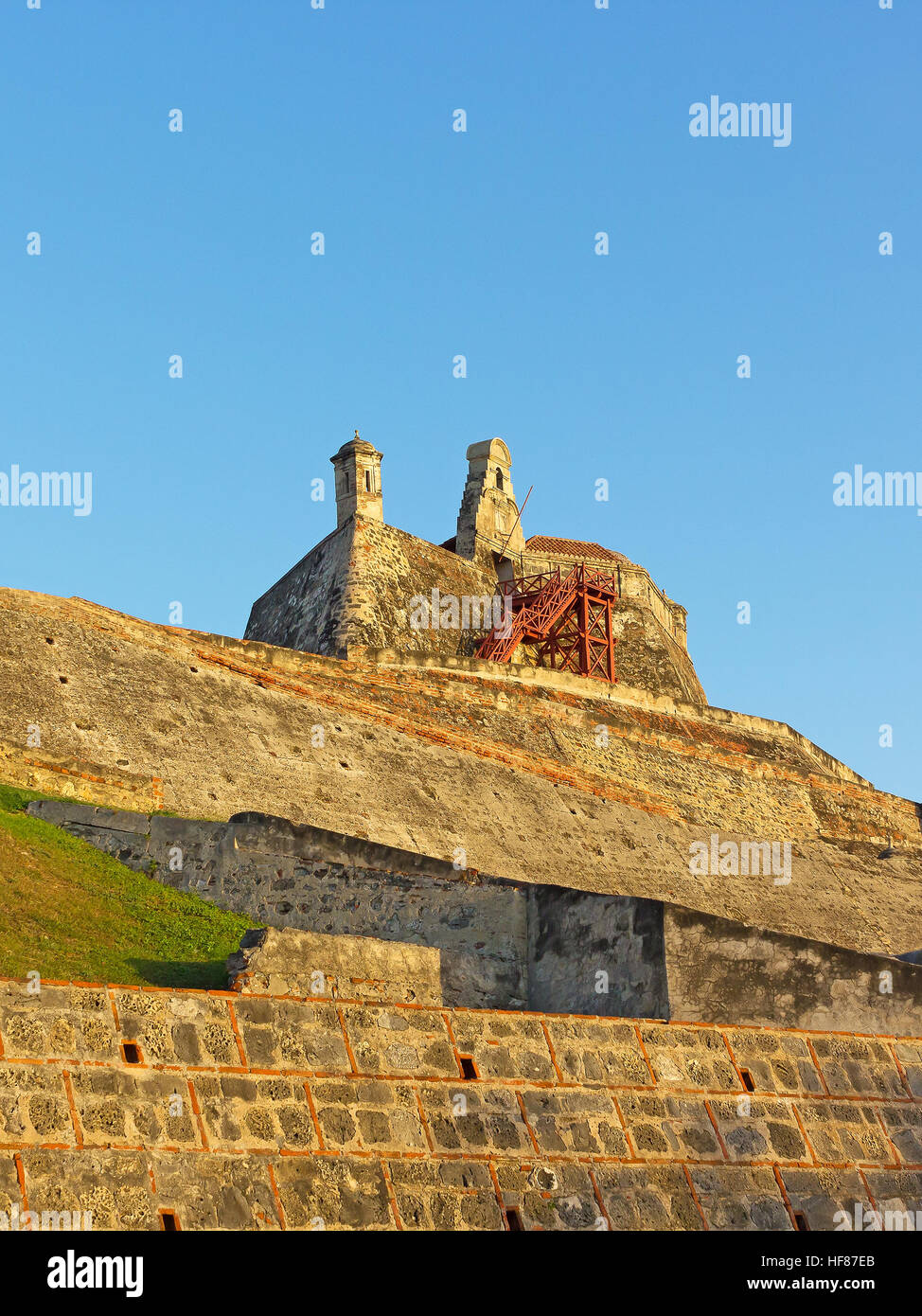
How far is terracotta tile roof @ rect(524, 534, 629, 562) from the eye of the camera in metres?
42.4

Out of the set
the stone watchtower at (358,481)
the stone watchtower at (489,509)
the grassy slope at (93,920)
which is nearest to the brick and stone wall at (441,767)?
the grassy slope at (93,920)

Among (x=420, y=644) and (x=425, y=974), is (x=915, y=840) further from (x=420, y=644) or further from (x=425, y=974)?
(x=425, y=974)

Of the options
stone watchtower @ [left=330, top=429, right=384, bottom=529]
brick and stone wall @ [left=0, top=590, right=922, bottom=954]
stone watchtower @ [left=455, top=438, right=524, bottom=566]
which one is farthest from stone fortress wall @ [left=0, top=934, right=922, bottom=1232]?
stone watchtower @ [left=455, top=438, right=524, bottom=566]

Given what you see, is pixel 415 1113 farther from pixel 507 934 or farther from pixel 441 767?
pixel 441 767

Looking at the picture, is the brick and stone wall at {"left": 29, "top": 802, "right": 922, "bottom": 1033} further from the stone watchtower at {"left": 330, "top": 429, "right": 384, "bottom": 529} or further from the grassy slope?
the stone watchtower at {"left": 330, "top": 429, "right": 384, "bottom": 529}

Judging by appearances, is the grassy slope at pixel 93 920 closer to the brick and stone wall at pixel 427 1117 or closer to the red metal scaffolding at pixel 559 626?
the brick and stone wall at pixel 427 1117

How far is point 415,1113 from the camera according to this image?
8.70 metres

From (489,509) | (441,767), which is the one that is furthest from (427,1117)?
(489,509)

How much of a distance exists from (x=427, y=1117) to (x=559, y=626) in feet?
95.6

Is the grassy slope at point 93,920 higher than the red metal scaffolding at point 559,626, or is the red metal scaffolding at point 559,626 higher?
the red metal scaffolding at point 559,626

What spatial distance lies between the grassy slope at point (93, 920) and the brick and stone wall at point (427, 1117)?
156cm

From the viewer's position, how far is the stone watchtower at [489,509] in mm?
40281

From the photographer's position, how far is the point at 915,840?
32.5 meters
